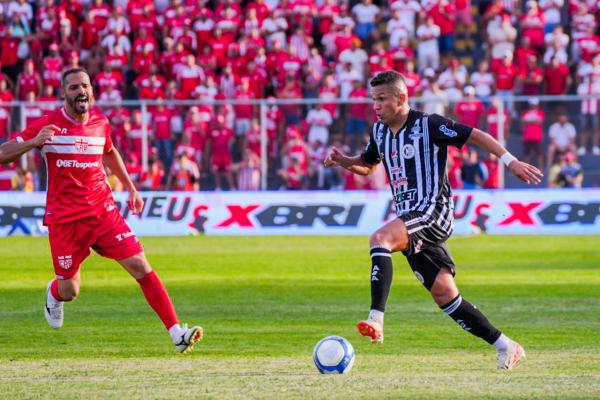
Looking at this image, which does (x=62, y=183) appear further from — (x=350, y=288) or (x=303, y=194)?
(x=303, y=194)

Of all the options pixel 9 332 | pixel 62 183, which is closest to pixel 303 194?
pixel 9 332

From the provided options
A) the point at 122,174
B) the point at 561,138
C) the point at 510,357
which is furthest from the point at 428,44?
the point at 510,357

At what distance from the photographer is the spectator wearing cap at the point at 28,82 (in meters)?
27.5

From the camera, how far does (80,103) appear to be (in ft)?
32.0

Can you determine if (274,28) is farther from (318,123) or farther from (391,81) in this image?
(391,81)

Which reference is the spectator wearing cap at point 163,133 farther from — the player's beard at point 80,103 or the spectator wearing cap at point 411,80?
the player's beard at point 80,103

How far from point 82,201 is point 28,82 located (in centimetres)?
1843

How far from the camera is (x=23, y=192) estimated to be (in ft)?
78.9

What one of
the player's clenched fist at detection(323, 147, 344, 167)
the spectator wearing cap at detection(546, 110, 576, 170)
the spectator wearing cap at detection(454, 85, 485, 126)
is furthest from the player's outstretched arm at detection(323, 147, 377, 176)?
the spectator wearing cap at detection(546, 110, 576, 170)

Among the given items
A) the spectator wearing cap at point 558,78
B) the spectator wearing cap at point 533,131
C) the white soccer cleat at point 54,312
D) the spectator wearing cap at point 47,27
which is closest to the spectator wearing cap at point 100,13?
the spectator wearing cap at point 47,27

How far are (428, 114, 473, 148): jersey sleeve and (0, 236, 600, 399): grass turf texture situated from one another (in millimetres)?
1633

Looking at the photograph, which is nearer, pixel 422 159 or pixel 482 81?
pixel 422 159

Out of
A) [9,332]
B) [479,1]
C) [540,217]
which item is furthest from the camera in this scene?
[479,1]

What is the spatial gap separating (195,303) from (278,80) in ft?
46.5
